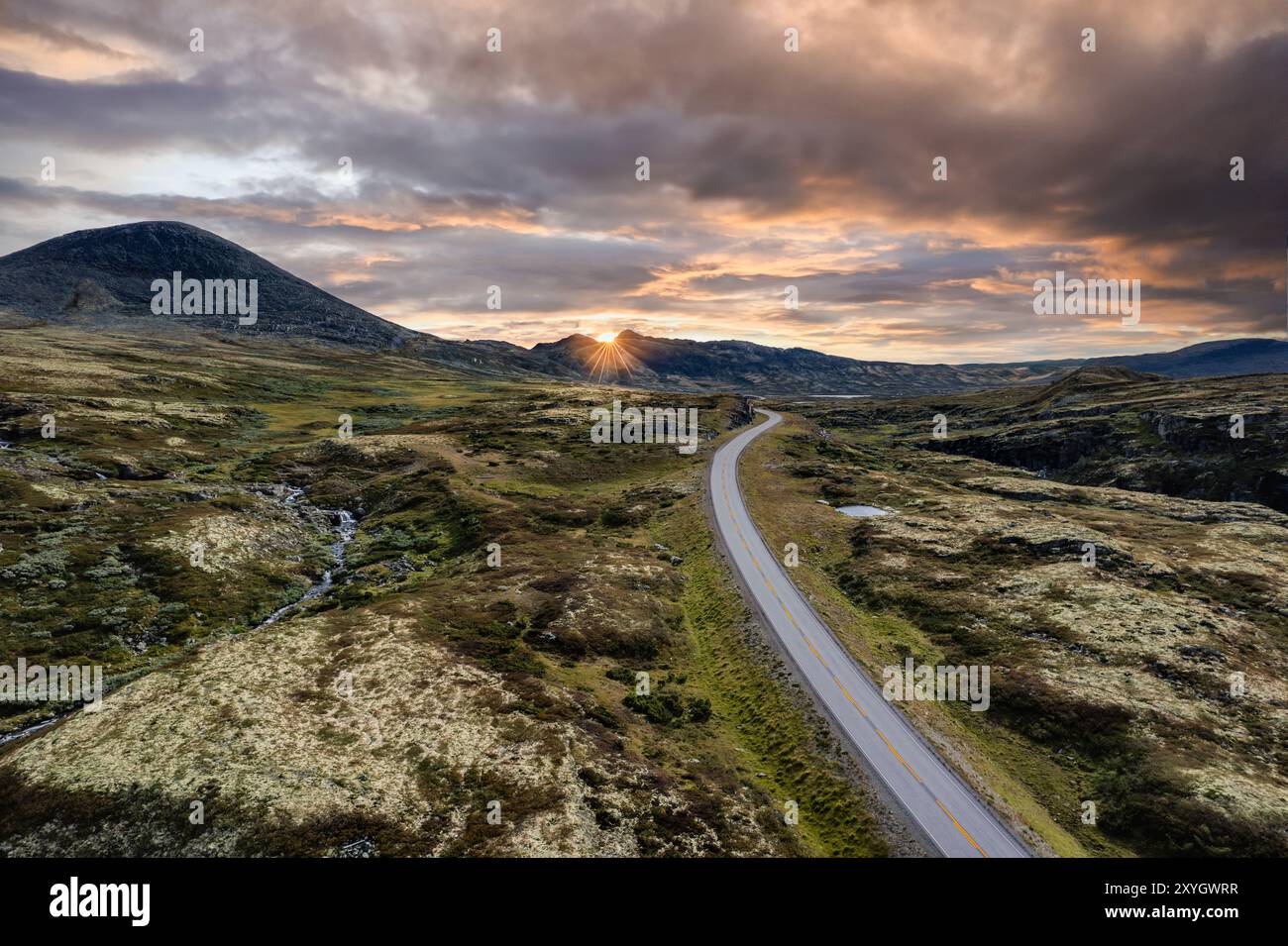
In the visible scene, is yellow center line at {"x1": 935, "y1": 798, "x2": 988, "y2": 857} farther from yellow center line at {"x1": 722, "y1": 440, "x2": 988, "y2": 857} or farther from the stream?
the stream

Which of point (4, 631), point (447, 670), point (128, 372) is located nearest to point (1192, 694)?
point (447, 670)

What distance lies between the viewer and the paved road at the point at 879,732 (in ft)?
84.3

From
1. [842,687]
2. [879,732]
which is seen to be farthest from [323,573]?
[879,732]

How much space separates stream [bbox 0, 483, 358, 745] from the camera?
30.9 metres

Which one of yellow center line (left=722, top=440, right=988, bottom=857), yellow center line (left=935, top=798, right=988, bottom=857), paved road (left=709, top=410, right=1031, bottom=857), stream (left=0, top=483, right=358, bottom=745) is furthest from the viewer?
stream (left=0, top=483, right=358, bottom=745)

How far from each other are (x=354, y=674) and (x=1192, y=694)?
2161 inches

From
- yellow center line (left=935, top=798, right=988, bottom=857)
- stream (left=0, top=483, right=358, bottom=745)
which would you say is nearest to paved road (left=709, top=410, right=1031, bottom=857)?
yellow center line (left=935, top=798, right=988, bottom=857)

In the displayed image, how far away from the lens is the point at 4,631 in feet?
126

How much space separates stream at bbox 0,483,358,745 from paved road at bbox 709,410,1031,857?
133 ft

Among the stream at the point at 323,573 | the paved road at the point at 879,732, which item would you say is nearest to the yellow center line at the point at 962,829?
the paved road at the point at 879,732

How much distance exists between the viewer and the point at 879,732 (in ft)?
107

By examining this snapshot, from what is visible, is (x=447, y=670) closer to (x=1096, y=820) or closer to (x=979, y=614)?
(x=1096, y=820)

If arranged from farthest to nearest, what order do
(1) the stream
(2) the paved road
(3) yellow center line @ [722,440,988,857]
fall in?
(1) the stream
(3) yellow center line @ [722,440,988,857]
(2) the paved road

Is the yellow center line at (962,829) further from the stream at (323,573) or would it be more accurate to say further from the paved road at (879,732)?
the stream at (323,573)
